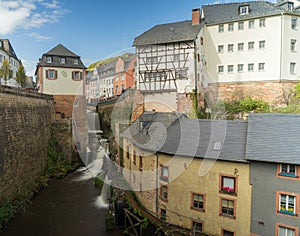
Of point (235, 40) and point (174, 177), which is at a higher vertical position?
point (235, 40)

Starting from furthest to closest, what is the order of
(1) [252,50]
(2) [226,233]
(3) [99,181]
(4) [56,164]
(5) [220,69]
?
(5) [220,69], (1) [252,50], (4) [56,164], (3) [99,181], (2) [226,233]

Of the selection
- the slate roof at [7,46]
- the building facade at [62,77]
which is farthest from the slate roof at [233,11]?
the slate roof at [7,46]

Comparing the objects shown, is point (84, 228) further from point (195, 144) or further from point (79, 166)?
point (79, 166)

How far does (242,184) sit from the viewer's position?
9297 millimetres

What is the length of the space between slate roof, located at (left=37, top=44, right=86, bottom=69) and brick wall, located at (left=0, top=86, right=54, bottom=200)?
4.74 meters

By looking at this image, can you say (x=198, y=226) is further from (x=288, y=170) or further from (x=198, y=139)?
(x=288, y=170)

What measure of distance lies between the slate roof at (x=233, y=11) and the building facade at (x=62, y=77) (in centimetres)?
1393

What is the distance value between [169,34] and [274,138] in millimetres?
15397

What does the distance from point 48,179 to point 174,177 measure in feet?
37.9

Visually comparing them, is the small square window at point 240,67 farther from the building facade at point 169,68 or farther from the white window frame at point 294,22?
the white window frame at point 294,22

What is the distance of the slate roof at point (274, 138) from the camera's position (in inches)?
335

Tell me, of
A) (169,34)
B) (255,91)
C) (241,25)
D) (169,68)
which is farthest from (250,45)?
(169,68)

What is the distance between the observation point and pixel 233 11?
78.0 ft

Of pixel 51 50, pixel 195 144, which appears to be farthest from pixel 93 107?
pixel 195 144
